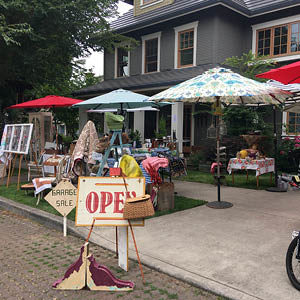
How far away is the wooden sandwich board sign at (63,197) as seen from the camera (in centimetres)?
532

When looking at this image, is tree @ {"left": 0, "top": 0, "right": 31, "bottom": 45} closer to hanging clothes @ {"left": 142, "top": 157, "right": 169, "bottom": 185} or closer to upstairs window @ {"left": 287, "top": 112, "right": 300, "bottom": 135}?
hanging clothes @ {"left": 142, "top": 157, "right": 169, "bottom": 185}

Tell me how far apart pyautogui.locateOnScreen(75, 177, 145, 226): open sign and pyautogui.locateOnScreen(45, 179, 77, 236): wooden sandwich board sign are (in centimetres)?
181

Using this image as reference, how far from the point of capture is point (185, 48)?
1529cm

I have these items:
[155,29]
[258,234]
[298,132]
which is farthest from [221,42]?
[258,234]

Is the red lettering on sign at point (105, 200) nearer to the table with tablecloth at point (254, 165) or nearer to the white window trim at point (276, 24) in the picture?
the table with tablecloth at point (254, 165)

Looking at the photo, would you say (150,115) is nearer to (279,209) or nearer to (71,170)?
(71,170)

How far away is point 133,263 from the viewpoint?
4074 millimetres

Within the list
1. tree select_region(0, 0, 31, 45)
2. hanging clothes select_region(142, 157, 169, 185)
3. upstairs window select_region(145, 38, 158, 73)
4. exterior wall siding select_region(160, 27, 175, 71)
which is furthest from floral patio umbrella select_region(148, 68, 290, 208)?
upstairs window select_region(145, 38, 158, 73)

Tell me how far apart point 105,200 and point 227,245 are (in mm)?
1913

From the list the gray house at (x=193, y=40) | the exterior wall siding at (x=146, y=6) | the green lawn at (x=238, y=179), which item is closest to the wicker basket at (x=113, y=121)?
the green lawn at (x=238, y=179)

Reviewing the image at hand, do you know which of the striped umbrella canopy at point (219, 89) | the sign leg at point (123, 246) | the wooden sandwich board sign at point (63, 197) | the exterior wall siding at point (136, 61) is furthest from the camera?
the exterior wall siding at point (136, 61)

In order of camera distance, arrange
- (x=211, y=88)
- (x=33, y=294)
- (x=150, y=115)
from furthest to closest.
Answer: (x=150, y=115) → (x=211, y=88) → (x=33, y=294)

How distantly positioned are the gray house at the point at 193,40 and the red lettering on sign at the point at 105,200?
9857mm

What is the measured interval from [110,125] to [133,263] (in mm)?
2849
